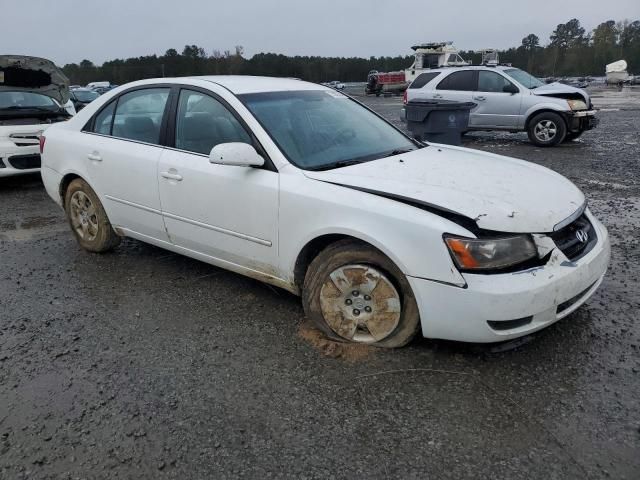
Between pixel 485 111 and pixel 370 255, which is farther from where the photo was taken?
pixel 485 111

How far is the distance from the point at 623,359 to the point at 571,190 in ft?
3.50

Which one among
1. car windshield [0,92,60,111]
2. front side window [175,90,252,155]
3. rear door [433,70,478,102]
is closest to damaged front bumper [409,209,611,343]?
front side window [175,90,252,155]

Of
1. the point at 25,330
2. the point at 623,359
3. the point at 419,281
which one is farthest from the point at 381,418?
the point at 25,330

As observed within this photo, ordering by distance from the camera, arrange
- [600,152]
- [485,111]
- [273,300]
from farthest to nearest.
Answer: [485,111] < [600,152] < [273,300]

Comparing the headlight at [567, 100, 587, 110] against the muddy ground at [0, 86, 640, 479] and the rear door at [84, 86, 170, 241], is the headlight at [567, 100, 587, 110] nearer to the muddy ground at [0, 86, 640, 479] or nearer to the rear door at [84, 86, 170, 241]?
the muddy ground at [0, 86, 640, 479]

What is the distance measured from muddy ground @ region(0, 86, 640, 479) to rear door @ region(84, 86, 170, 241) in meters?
0.59

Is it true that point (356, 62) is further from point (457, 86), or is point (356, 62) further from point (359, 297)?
point (359, 297)

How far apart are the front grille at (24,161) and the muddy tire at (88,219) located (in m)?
3.53

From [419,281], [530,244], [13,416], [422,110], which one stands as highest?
[422,110]

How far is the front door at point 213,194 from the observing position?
328cm

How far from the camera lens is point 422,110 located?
24.0 feet

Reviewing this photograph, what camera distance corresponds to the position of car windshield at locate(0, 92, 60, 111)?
8305 millimetres

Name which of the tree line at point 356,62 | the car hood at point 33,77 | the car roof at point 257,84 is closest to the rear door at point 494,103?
the car roof at point 257,84

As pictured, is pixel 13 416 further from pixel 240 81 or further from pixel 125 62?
pixel 125 62
